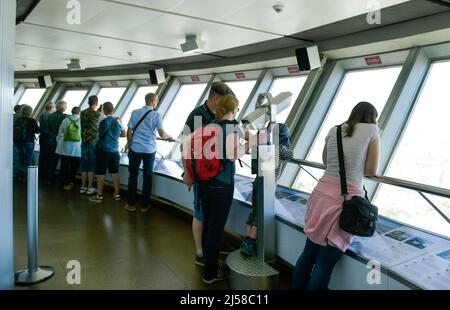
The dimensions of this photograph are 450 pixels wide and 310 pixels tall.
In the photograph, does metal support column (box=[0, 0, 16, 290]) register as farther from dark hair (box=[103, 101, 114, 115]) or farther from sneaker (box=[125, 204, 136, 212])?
dark hair (box=[103, 101, 114, 115])

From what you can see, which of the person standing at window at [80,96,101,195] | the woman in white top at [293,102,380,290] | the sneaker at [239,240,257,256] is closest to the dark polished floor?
the sneaker at [239,240,257,256]

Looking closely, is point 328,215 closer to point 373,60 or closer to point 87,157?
point 373,60

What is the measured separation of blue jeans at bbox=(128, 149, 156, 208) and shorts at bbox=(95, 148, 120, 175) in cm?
55

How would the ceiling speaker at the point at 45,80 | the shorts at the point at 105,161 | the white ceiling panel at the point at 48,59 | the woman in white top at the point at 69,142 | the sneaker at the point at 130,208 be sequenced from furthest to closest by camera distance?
1. the ceiling speaker at the point at 45,80
2. the woman in white top at the point at 69,142
3. the white ceiling panel at the point at 48,59
4. the shorts at the point at 105,161
5. the sneaker at the point at 130,208

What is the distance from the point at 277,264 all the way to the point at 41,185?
4550 mm

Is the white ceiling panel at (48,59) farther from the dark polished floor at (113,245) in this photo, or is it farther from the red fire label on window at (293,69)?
the red fire label on window at (293,69)

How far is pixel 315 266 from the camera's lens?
6.68 ft

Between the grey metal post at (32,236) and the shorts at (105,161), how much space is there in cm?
224

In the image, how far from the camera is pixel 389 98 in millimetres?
3578

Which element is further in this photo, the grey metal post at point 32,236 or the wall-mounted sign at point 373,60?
the wall-mounted sign at point 373,60

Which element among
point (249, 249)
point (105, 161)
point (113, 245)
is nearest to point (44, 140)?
point (105, 161)

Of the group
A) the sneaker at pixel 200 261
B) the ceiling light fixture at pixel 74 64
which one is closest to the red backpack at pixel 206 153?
the sneaker at pixel 200 261

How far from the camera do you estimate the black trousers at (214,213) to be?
241cm
